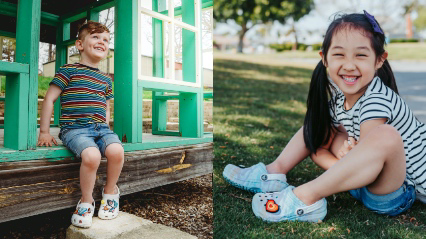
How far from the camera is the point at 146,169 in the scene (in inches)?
55.2

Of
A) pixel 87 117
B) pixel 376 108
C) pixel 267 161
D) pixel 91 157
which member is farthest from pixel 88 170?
pixel 267 161

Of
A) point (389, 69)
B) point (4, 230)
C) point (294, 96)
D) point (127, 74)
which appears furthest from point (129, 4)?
point (294, 96)

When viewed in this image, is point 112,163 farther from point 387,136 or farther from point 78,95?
point 387,136

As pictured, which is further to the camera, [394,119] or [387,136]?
[394,119]

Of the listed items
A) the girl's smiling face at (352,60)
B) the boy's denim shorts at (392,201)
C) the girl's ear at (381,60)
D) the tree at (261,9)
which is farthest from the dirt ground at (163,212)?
the tree at (261,9)

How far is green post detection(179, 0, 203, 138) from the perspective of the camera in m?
1.41

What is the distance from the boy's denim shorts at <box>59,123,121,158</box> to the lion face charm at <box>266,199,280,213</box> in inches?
19.5

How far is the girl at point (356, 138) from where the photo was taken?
114 centimetres

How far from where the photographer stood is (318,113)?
57.3 inches

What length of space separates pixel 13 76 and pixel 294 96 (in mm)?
4171

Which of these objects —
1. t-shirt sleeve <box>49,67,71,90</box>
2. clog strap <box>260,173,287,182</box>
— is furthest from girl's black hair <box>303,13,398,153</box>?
t-shirt sleeve <box>49,67,71,90</box>

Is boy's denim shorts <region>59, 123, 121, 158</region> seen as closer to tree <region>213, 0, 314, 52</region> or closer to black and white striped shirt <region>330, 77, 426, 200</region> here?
black and white striped shirt <region>330, 77, 426, 200</region>

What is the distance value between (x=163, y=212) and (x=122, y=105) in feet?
1.29

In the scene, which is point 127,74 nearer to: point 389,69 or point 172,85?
point 172,85
